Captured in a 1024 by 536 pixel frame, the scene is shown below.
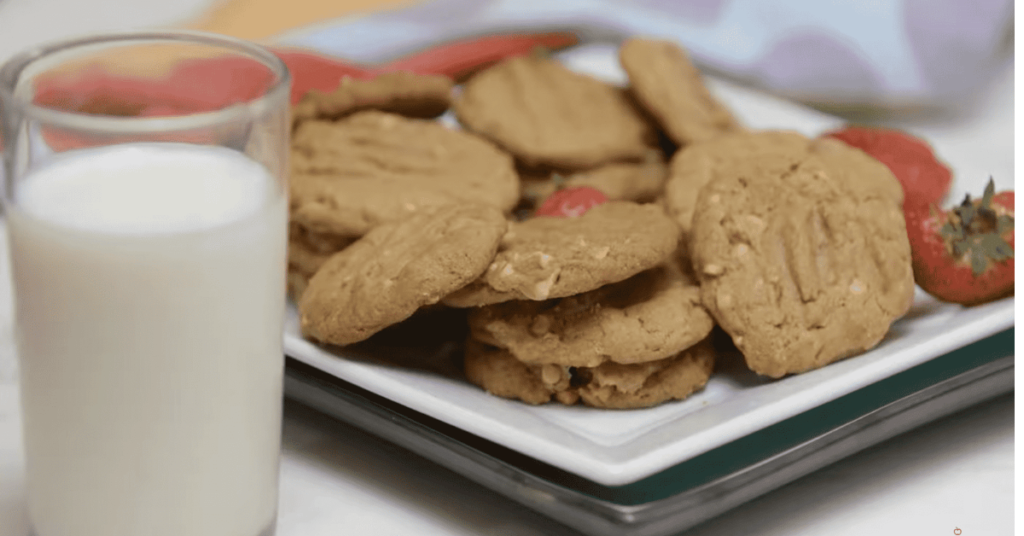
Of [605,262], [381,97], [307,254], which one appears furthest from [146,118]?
[381,97]

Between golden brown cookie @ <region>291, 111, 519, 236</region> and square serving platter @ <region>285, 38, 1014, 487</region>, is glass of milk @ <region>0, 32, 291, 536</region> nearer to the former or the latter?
square serving platter @ <region>285, 38, 1014, 487</region>

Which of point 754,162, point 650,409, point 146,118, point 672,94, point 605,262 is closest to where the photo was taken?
point 146,118

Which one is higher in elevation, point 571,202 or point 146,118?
point 146,118

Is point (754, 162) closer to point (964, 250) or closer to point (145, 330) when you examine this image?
point (964, 250)

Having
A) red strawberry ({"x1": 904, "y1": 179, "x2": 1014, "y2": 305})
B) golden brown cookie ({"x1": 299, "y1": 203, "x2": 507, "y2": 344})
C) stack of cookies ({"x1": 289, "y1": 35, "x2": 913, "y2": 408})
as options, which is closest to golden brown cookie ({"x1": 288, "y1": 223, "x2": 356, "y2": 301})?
stack of cookies ({"x1": 289, "y1": 35, "x2": 913, "y2": 408})

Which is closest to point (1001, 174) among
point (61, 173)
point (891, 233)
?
point (891, 233)

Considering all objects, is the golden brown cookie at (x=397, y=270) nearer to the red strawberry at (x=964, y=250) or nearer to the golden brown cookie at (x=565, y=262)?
the golden brown cookie at (x=565, y=262)

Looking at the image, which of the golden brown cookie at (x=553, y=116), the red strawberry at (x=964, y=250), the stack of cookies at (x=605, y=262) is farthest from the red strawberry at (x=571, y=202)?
the red strawberry at (x=964, y=250)
